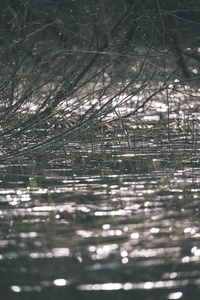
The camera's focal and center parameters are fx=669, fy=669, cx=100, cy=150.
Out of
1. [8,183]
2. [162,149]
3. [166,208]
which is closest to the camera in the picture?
[166,208]

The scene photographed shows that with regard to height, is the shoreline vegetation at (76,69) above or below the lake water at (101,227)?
above

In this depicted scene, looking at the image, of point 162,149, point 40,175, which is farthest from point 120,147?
point 40,175

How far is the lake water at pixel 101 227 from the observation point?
174cm

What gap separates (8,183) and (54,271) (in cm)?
130

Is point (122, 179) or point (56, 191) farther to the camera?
point (122, 179)

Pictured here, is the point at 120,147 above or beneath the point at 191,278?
above

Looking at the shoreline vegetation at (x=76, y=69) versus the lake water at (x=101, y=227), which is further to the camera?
the shoreline vegetation at (x=76, y=69)

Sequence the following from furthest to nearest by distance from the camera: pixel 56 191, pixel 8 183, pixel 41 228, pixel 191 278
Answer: pixel 8 183 < pixel 56 191 < pixel 41 228 < pixel 191 278

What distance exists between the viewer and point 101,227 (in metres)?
2.25

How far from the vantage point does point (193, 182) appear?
3.02 m

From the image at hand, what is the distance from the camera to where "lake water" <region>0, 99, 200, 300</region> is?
1736 mm

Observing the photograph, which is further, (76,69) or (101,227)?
(76,69)

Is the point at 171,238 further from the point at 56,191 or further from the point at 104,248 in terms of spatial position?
the point at 56,191

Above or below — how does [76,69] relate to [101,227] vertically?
above
